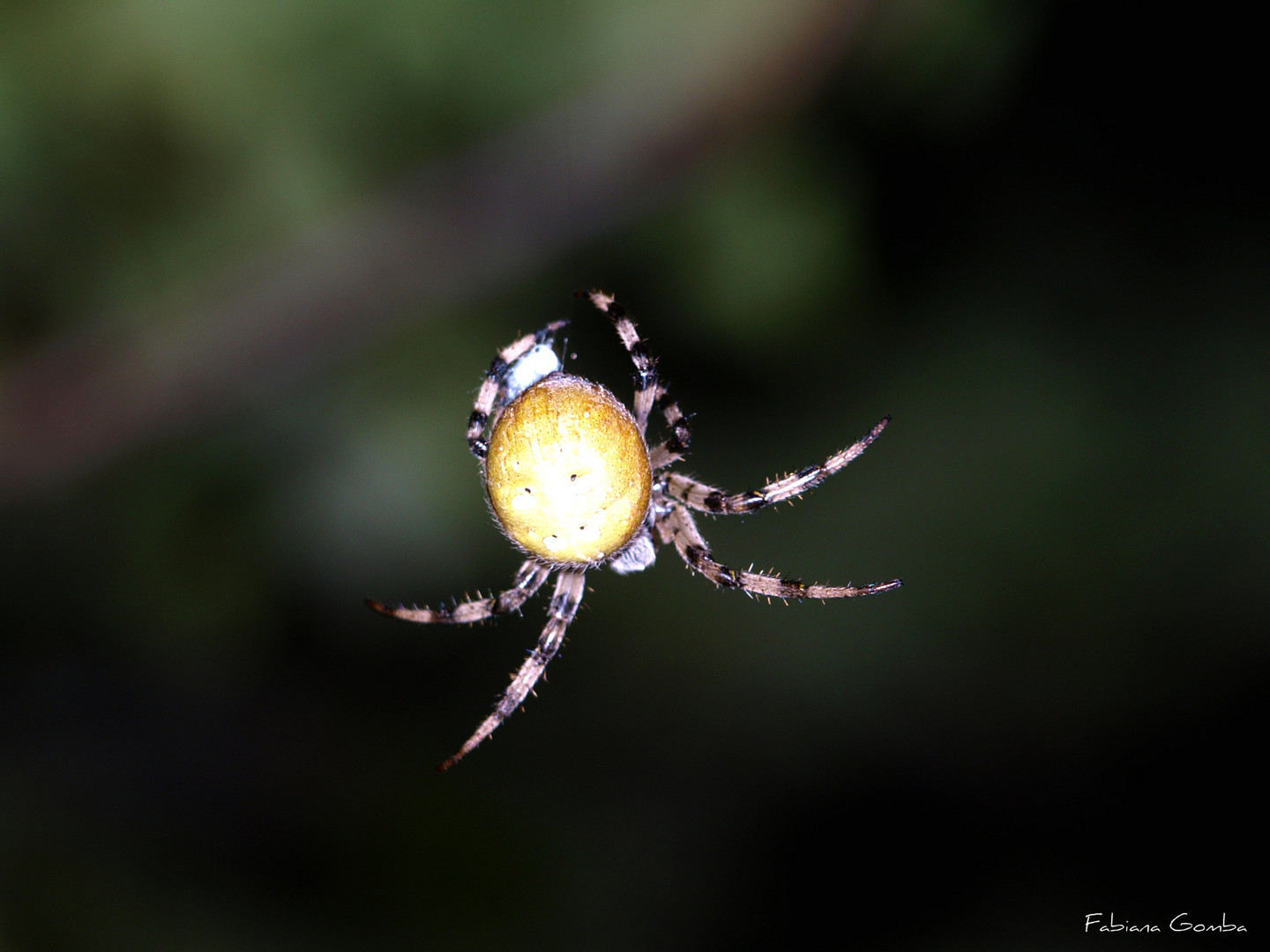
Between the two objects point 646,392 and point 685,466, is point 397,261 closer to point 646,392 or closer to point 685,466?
point 685,466

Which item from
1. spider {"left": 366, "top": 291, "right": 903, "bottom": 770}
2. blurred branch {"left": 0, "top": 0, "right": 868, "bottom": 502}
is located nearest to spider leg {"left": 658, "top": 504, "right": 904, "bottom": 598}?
spider {"left": 366, "top": 291, "right": 903, "bottom": 770}

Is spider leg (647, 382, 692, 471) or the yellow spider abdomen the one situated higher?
spider leg (647, 382, 692, 471)

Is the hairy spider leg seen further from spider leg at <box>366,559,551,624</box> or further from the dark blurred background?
the dark blurred background

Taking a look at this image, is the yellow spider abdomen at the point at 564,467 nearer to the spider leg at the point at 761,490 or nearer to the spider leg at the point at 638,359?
the spider leg at the point at 638,359

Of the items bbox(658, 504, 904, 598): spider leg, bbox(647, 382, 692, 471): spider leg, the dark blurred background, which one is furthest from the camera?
the dark blurred background

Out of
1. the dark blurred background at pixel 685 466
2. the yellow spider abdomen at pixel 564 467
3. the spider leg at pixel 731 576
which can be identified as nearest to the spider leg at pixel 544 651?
the spider leg at pixel 731 576

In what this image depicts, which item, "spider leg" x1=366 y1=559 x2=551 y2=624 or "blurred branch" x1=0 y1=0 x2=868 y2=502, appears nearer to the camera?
"spider leg" x1=366 y1=559 x2=551 y2=624

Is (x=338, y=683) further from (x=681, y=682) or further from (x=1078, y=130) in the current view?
(x=1078, y=130)
